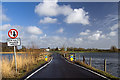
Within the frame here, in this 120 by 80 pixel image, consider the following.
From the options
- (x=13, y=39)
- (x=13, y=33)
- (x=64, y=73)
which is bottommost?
(x=64, y=73)

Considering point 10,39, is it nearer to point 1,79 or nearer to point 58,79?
point 1,79

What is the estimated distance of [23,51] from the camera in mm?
16344

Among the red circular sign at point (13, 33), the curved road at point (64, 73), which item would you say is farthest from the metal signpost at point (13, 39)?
the curved road at point (64, 73)

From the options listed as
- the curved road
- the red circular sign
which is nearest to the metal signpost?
the red circular sign

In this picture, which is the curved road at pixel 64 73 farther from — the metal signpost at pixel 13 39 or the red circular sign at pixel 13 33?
the red circular sign at pixel 13 33

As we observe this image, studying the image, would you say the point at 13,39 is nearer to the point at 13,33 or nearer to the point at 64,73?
the point at 13,33

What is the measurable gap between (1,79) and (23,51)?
9.02 m

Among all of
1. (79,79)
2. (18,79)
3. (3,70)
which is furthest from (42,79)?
(3,70)

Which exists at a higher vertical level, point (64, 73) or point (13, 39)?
point (13, 39)

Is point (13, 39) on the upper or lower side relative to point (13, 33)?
lower

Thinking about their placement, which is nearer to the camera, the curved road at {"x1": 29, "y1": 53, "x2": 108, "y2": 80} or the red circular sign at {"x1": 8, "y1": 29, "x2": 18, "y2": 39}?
the curved road at {"x1": 29, "y1": 53, "x2": 108, "y2": 80}

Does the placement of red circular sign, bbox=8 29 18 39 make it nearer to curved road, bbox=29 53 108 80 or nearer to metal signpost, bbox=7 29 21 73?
metal signpost, bbox=7 29 21 73

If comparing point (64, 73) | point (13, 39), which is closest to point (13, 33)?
point (13, 39)

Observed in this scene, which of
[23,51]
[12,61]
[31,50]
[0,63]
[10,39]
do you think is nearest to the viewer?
[10,39]
